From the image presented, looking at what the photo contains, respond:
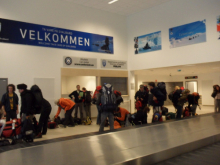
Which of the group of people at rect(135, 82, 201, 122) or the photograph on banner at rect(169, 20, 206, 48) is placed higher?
the photograph on banner at rect(169, 20, 206, 48)

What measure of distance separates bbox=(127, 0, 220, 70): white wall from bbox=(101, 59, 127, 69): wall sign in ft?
1.58

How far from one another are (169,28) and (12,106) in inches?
346

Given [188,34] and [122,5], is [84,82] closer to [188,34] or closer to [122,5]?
[122,5]

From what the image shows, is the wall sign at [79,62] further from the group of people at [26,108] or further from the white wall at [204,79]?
the white wall at [204,79]

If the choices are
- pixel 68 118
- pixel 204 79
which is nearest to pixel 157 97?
pixel 68 118

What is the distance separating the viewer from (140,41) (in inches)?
527

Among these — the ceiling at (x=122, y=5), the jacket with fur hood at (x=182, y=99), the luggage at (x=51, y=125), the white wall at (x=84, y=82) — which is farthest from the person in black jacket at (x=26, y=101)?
the ceiling at (x=122, y=5)

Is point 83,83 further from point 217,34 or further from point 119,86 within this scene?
point 217,34

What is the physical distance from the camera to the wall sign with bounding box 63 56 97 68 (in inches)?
454

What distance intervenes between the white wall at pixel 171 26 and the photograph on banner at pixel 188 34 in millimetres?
192

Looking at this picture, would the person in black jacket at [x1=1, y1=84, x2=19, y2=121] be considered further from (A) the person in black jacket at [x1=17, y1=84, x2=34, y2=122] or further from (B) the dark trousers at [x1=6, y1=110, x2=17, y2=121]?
(A) the person in black jacket at [x1=17, y1=84, x2=34, y2=122]

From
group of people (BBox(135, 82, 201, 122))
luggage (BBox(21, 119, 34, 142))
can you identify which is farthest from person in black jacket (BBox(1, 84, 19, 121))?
group of people (BBox(135, 82, 201, 122))

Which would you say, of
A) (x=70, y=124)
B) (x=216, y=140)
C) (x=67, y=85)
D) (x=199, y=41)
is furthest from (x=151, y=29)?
(x=216, y=140)

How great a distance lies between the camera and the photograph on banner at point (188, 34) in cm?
1060
